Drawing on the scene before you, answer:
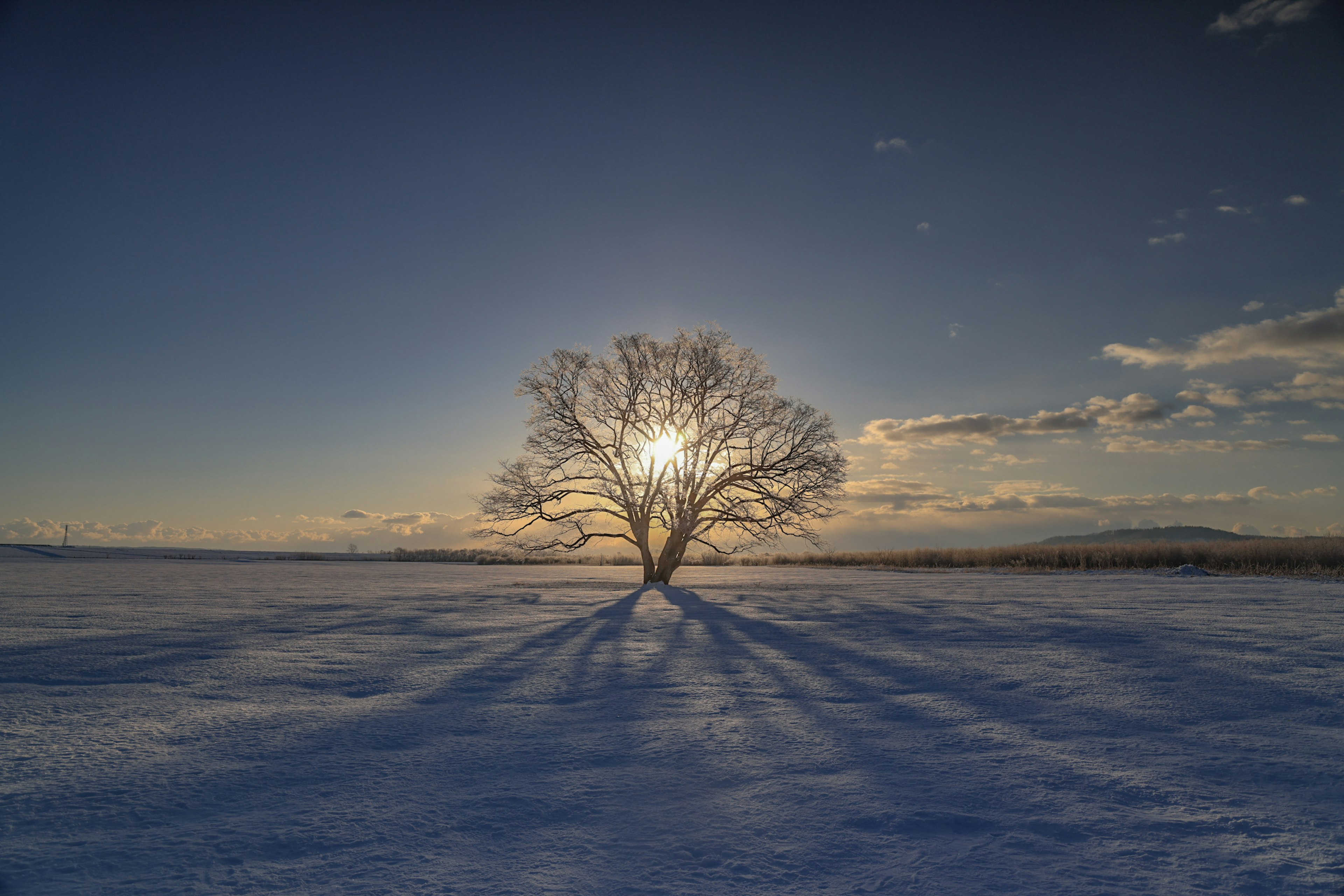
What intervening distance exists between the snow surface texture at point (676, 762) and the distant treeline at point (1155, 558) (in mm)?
21492

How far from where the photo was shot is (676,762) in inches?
144

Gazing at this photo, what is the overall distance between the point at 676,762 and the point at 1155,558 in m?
34.1

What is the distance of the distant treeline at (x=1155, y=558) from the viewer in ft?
77.7

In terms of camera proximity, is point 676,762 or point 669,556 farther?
point 669,556

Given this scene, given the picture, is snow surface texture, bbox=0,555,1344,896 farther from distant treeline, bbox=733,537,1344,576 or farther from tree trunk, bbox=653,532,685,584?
distant treeline, bbox=733,537,1344,576

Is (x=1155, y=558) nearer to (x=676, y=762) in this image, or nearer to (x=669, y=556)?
(x=669, y=556)

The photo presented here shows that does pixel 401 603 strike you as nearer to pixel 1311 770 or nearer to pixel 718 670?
pixel 718 670

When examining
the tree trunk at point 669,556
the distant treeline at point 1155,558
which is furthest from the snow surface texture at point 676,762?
the distant treeline at point 1155,558

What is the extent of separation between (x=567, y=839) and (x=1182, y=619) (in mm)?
9932

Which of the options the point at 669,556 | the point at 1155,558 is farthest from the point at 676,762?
the point at 1155,558

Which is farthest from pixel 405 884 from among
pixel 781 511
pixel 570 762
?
pixel 781 511

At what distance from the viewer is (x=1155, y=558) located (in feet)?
96.0

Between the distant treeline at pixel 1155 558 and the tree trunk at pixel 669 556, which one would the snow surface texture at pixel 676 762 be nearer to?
the tree trunk at pixel 669 556

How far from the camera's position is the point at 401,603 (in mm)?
12586
